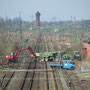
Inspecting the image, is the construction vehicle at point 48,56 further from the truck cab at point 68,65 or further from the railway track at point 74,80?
the railway track at point 74,80

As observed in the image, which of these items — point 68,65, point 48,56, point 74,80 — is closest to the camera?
point 74,80

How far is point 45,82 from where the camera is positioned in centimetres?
1627

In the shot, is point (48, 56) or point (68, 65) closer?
point (68, 65)

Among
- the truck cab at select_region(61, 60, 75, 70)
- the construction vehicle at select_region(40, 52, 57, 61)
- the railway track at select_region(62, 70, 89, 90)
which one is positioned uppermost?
the construction vehicle at select_region(40, 52, 57, 61)

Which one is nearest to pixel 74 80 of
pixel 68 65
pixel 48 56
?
pixel 68 65

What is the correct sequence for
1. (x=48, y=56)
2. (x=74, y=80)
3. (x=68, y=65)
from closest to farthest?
(x=74, y=80) < (x=68, y=65) < (x=48, y=56)

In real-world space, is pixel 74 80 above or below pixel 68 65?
below

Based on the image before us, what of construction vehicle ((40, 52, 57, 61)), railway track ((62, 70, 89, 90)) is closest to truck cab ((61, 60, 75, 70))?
railway track ((62, 70, 89, 90))

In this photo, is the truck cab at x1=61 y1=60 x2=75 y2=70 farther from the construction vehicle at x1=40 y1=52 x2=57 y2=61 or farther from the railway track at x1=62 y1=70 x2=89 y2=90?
the construction vehicle at x1=40 y1=52 x2=57 y2=61

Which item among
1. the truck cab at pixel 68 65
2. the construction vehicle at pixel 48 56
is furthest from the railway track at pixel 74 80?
the construction vehicle at pixel 48 56

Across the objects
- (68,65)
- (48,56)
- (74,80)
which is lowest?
(74,80)

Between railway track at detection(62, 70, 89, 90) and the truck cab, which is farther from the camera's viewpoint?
the truck cab

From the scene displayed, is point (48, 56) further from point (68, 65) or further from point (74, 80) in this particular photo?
point (74, 80)

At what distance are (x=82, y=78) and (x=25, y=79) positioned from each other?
4.71 m
